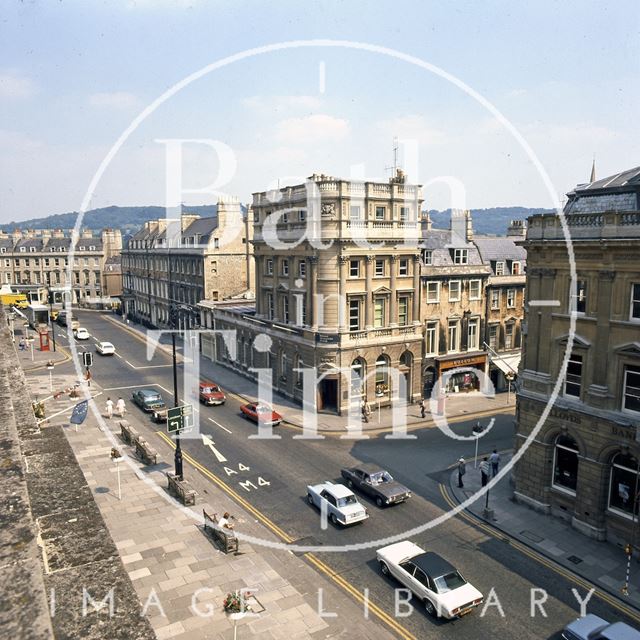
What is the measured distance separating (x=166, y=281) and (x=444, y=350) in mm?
48119

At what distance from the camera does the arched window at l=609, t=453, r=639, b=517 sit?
23.7m

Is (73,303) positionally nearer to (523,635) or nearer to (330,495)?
Result: (330,495)

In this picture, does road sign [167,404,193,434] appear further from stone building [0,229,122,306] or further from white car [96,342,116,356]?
stone building [0,229,122,306]

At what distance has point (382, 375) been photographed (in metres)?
45.1

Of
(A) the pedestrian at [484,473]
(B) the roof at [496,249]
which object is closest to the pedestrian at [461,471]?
(A) the pedestrian at [484,473]

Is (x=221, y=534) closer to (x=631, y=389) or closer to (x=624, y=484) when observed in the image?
(x=624, y=484)

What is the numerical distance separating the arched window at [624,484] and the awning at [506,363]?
23.7m

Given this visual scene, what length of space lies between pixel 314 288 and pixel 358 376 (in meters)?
7.56

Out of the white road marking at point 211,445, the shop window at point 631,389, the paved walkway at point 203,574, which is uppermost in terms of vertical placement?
the shop window at point 631,389

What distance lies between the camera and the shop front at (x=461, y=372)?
1917 inches

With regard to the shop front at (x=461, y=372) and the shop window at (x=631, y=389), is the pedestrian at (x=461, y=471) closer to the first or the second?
the shop window at (x=631, y=389)

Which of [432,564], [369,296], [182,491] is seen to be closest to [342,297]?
[369,296]

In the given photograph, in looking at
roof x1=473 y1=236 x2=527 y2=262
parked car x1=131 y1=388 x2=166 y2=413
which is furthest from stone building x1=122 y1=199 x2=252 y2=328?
roof x1=473 y1=236 x2=527 y2=262

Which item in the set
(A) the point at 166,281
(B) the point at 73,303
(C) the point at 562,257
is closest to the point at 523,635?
(C) the point at 562,257
